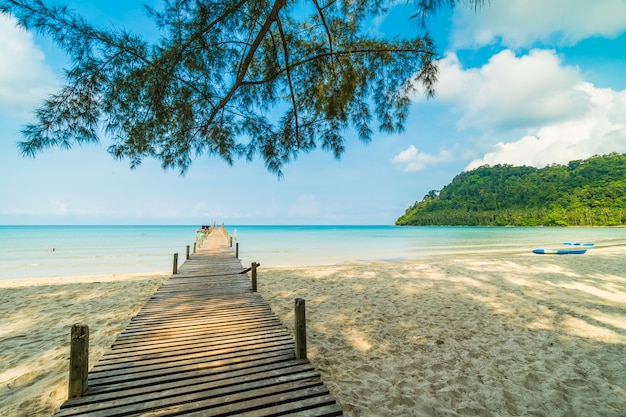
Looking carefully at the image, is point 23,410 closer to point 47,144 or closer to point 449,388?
point 47,144

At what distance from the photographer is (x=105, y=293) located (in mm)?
7492

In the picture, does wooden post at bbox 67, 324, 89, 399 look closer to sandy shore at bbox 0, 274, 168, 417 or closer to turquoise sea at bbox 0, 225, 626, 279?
sandy shore at bbox 0, 274, 168, 417

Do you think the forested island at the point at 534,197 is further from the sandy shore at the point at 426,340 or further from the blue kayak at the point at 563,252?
the sandy shore at the point at 426,340

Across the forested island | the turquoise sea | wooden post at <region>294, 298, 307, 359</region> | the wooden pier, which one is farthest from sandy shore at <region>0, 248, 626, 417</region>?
the forested island

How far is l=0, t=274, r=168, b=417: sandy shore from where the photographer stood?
2.90 metres

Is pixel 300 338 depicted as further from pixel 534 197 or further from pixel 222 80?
pixel 534 197

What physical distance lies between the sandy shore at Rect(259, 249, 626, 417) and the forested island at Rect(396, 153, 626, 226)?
250 ft

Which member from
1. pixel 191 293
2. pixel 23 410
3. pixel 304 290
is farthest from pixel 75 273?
pixel 23 410

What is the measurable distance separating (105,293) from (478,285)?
10596 mm

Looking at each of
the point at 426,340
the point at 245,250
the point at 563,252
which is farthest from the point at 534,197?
the point at 426,340

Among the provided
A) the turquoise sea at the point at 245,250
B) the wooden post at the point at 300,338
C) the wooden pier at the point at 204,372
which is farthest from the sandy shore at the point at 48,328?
the turquoise sea at the point at 245,250

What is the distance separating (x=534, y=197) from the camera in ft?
239

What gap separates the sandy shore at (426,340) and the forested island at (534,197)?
248 feet

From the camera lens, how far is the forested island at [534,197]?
202 ft
